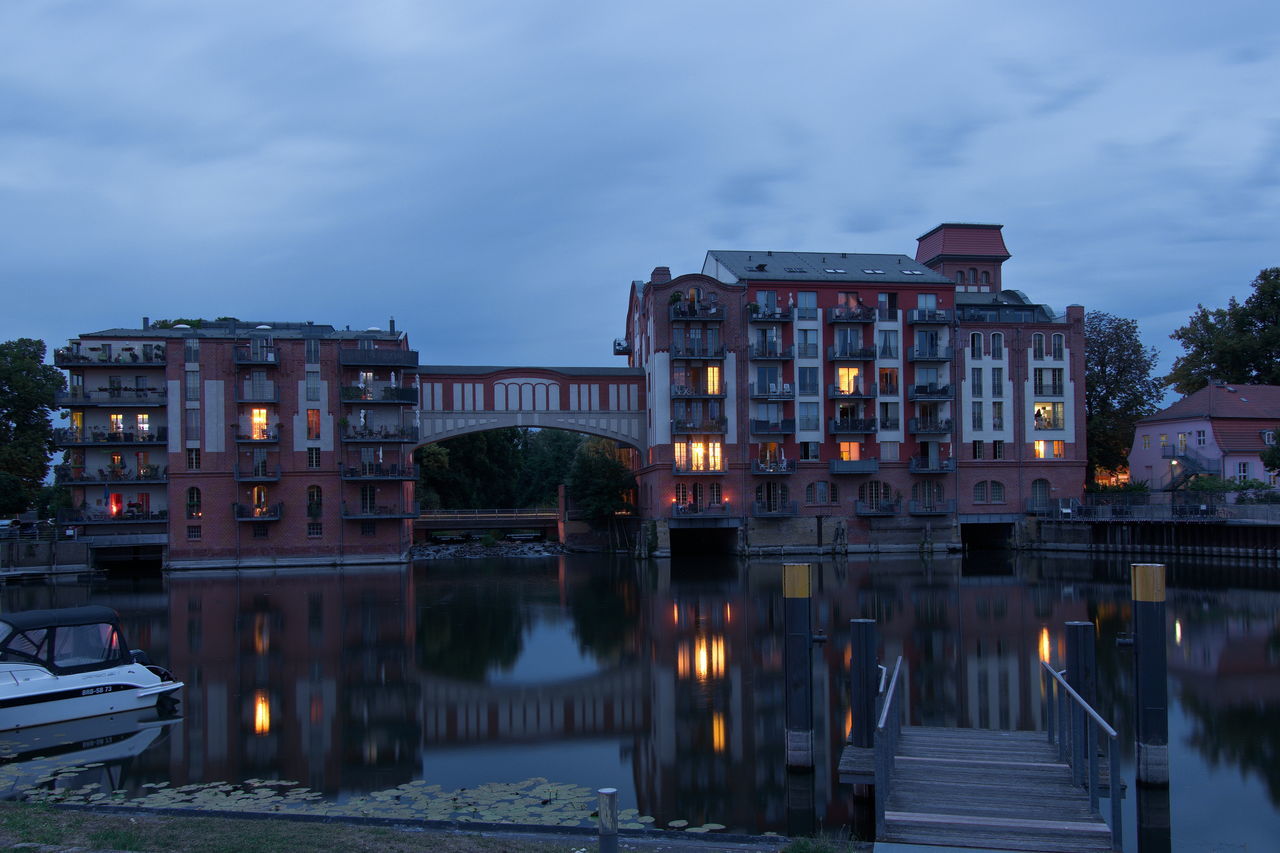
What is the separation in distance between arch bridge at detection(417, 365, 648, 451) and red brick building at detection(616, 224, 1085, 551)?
5.95ft

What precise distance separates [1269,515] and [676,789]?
44.0 metres

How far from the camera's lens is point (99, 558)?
5709cm

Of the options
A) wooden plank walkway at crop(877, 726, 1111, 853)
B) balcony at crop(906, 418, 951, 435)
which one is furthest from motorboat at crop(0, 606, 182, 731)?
balcony at crop(906, 418, 951, 435)

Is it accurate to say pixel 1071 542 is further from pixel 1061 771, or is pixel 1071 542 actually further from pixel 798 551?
pixel 1061 771

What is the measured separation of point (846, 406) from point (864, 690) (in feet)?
158

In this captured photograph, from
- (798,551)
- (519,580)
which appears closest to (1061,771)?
(519,580)

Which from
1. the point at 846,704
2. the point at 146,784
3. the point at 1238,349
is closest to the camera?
the point at 146,784

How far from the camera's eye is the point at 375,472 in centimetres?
5597

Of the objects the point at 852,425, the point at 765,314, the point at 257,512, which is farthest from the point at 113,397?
the point at 852,425

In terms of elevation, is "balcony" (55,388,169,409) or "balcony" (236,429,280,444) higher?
"balcony" (55,388,169,409)

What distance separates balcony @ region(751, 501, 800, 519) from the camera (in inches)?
2318

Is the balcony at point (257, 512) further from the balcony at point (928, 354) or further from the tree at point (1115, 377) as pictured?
the tree at point (1115, 377)

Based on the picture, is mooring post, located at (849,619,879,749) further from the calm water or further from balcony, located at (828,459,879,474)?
balcony, located at (828,459,879,474)

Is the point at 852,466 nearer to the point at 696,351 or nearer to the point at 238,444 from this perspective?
the point at 696,351
